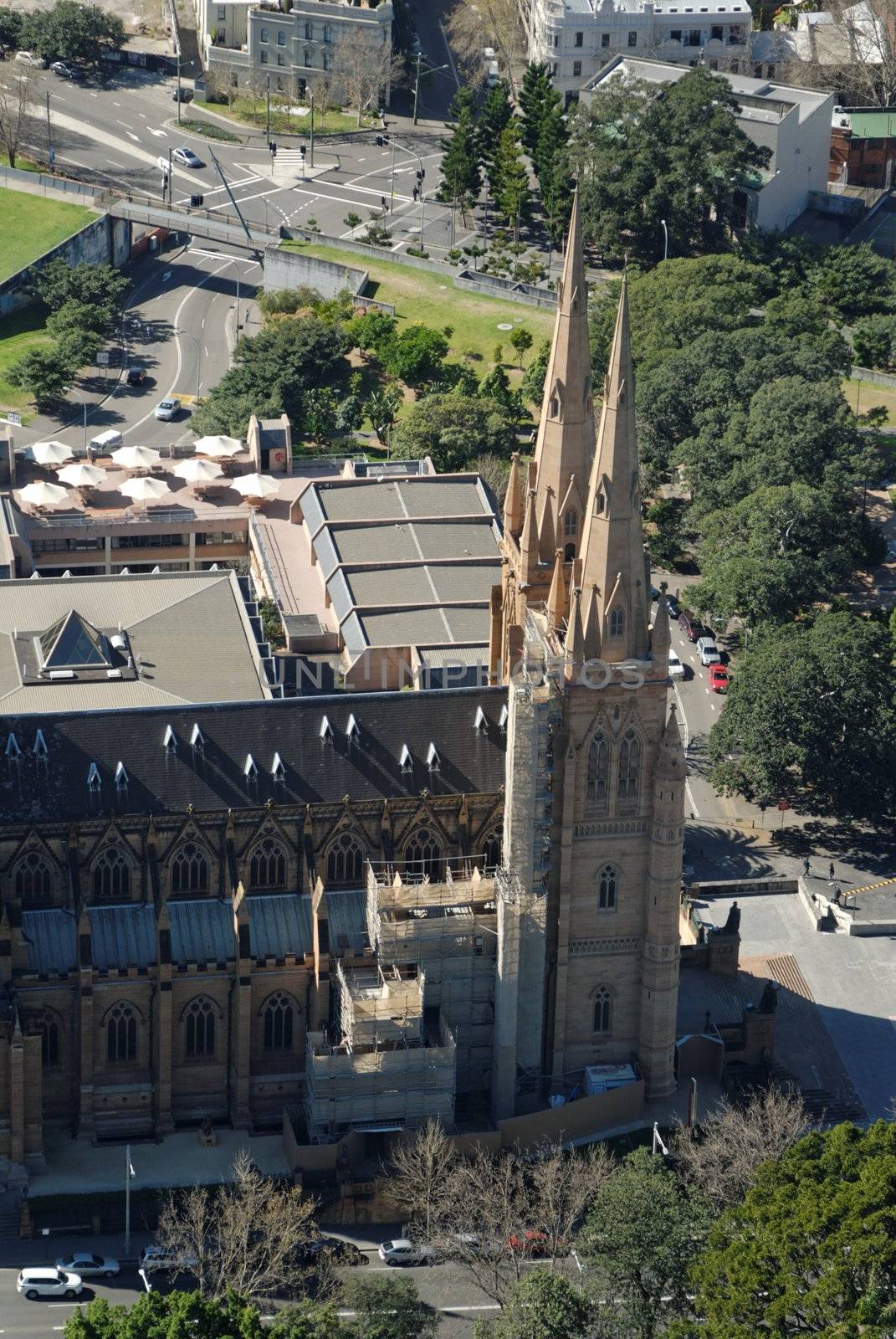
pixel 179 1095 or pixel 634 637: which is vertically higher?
pixel 634 637

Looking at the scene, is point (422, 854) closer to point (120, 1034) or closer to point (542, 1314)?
point (120, 1034)

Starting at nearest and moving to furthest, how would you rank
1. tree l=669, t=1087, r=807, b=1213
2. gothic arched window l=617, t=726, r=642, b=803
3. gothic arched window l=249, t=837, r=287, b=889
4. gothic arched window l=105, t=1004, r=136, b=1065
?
tree l=669, t=1087, r=807, b=1213
gothic arched window l=617, t=726, r=642, b=803
gothic arched window l=105, t=1004, r=136, b=1065
gothic arched window l=249, t=837, r=287, b=889

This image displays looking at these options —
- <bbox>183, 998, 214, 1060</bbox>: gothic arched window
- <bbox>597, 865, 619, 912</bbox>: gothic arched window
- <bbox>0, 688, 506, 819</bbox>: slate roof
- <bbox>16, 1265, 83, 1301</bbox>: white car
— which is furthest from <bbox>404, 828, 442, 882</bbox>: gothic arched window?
<bbox>16, 1265, 83, 1301</bbox>: white car

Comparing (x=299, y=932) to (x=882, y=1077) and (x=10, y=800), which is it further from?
(x=882, y=1077)

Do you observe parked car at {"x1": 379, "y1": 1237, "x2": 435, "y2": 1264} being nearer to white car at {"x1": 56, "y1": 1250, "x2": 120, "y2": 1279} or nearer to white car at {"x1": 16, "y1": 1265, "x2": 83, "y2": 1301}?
white car at {"x1": 56, "y1": 1250, "x2": 120, "y2": 1279}

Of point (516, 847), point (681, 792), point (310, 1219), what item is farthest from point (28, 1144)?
point (681, 792)

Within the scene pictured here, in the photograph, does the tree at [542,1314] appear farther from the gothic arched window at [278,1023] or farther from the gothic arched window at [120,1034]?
the gothic arched window at [120,1034]

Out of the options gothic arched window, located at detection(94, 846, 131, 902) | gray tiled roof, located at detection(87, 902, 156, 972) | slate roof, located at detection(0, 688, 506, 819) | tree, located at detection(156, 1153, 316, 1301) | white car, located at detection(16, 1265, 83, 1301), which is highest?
slate roof, located at detection(0, 688, 506, 819)

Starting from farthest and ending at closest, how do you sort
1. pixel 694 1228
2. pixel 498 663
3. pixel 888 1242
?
1. pixel 498 663
2. pixel 694 1228
3. pixel 888 1242
